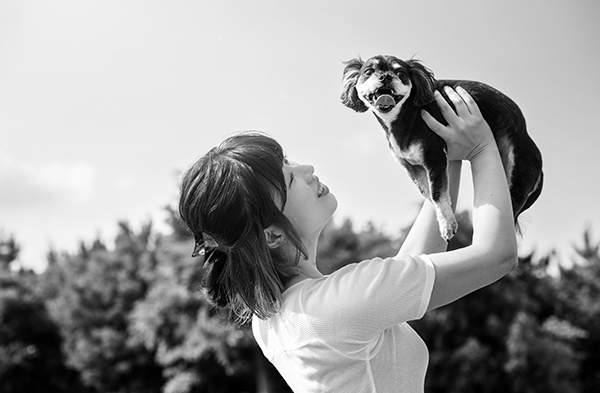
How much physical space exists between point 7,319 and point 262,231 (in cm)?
3153

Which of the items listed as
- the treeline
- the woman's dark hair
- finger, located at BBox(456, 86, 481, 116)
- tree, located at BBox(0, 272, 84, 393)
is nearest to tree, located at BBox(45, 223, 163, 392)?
the treeline

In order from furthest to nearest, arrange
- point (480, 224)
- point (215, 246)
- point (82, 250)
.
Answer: point (82, 250), point (215, 246), point (480, 224)

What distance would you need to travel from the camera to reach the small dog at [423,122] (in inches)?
71.6

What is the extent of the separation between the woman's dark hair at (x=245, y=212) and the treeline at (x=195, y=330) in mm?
23054

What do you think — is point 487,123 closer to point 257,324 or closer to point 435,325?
point 257,324

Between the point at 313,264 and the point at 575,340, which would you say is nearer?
the point at 313,264

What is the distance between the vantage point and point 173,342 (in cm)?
2705

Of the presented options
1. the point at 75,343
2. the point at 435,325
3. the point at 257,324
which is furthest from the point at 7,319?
the point at 257,324

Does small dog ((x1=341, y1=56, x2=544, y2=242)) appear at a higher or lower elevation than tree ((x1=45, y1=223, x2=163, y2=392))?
higher

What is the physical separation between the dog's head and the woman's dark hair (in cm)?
37

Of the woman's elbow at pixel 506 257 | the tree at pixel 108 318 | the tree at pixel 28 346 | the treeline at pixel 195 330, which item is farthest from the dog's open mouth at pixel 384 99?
the tree at pixel 28 346

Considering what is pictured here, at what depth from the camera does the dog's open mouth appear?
1.78m

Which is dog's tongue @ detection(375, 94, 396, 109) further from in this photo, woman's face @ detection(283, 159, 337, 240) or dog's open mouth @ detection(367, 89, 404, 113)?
woman's face @ detection(283, 159, 337, 240)

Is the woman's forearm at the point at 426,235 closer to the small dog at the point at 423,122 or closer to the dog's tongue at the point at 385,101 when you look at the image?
the small dog at the point at 423,122
